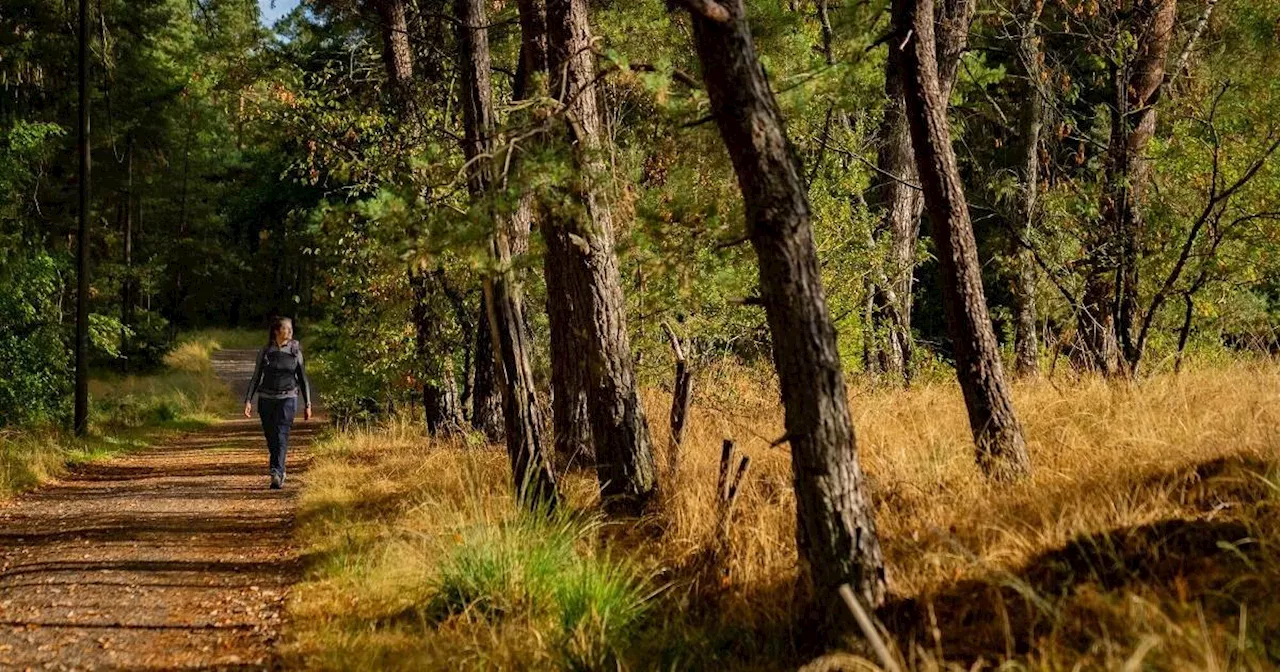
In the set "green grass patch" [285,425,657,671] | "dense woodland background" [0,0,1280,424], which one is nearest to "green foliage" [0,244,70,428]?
"dense woodland background" [0,0,1280,424]

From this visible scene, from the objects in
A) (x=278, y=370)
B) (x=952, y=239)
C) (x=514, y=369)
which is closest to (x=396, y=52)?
(x=278, y=370)

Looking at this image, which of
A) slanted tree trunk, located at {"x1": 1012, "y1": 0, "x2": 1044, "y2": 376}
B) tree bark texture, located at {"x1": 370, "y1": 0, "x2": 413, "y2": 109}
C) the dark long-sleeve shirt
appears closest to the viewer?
slanted tree trunk, located at {"x1": 1012, "y1": 0, "x2": 1044, "y2": 376}

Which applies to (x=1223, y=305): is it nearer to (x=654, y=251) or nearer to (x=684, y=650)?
(x=654, y=251)

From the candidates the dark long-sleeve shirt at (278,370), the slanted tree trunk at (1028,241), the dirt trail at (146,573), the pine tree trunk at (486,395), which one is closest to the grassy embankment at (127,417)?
the dirt trail at (146,573)

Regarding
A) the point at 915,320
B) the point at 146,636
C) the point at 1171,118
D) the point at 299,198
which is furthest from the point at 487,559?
the point at 915,320

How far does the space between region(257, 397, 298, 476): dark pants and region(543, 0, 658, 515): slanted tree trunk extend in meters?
4.45

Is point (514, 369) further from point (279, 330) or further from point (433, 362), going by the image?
point (433, 362)

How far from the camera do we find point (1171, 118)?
1098 cm

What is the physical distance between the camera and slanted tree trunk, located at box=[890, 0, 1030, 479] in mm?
5996

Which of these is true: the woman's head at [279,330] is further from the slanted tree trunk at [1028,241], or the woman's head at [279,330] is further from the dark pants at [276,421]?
the slanted tree trunk at [1028,241]

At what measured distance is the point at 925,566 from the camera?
14.9 feet

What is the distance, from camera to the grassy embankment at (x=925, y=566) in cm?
352

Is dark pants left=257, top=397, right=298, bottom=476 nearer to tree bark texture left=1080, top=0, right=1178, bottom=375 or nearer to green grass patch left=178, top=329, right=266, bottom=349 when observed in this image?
tree bark texture left=1080, top=0, right=1178, bottom=375

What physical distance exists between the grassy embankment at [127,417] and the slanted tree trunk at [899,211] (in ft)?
32.2
